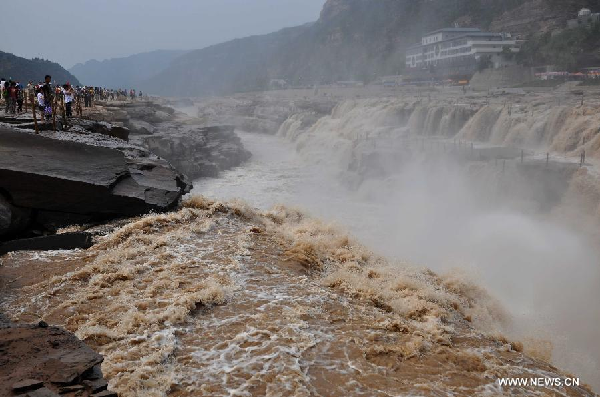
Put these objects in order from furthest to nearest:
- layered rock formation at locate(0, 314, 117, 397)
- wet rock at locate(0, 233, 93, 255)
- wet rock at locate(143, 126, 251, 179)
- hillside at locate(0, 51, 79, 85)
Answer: hillside at locate(0, 51, 79, 85), wet rock at locate(143, 126, 251, 179), wet rock at locate(0, 233, 93, 255), layered rock formation at locate(0, 314, 117, 397)

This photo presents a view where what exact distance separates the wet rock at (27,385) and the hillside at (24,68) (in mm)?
68426

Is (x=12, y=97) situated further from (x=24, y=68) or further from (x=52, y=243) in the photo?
(x=24, y=68)

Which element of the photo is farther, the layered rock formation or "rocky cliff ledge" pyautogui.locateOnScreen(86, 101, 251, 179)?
"rocky cliff ledge" pyautogui.locateOnScreen(86, 101, 251, 179)

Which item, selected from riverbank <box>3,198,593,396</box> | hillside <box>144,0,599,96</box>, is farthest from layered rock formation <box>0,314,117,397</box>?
hillside <box>144,0,599,96</box>

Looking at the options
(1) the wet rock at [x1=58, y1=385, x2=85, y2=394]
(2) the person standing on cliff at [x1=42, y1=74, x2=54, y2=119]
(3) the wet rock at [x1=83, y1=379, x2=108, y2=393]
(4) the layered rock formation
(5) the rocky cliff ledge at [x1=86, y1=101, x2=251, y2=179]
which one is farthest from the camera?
(5) the rocky cliff ledge at [x1=86, y1=101, x2=251, y2=179]

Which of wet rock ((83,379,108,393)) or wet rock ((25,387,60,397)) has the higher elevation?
wet rock ((25,387,60,397))

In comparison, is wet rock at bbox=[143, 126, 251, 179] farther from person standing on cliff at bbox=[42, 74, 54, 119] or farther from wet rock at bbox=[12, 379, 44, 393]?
wet rock at bbox=[12, 379, 44, 393]

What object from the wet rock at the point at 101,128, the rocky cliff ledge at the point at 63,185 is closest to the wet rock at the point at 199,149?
the wet rock at the point at 101,128

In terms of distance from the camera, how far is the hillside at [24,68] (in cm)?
6292

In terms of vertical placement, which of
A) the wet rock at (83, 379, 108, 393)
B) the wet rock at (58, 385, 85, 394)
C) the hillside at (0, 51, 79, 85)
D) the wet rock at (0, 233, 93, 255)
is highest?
the hillside at (0, 51, 79, 85)

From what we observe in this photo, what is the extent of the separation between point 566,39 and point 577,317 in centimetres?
3845

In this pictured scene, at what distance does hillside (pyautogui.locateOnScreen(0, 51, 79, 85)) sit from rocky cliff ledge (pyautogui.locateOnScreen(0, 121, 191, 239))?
60.1 m

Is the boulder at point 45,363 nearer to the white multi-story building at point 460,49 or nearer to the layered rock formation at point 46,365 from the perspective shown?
the layered rock formation at point 46,365

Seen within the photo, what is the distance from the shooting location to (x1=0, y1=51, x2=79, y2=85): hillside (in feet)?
206
